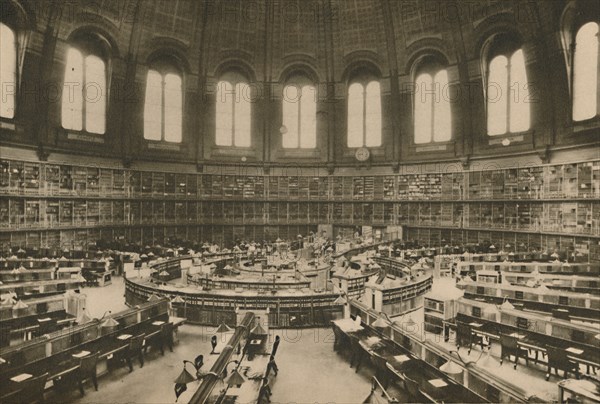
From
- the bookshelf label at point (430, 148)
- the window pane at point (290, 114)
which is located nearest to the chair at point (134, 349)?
the window pane at point (290, 114)

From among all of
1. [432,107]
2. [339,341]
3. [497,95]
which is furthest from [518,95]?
[339,341]

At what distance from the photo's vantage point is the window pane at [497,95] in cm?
2080

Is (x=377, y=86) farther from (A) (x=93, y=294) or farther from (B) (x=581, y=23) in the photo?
(A) (x=93, y=294)

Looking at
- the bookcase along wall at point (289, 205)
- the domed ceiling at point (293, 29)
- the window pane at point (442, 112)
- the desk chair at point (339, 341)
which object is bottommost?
the desk chair at point (339, 341)

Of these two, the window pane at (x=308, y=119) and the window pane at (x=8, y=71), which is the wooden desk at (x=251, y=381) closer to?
the window pane at (x=8, y=71)

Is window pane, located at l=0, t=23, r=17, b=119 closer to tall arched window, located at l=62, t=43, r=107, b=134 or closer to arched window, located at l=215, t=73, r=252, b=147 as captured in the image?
tall arched window, located at l=62, t=43, r=107, b=134

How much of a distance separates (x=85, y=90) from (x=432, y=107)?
17689 mm

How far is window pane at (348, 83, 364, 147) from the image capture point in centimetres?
2475

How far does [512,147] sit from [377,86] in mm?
8076

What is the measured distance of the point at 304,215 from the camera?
24.2m

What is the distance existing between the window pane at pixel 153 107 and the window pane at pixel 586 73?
772 inches

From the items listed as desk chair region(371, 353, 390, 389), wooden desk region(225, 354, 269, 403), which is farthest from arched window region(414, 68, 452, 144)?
wooden desk region(225, 354, 269, 403)

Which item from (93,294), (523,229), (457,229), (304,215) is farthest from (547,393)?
(304,215)

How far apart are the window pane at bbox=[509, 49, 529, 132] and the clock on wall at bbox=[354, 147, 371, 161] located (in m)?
7.29
